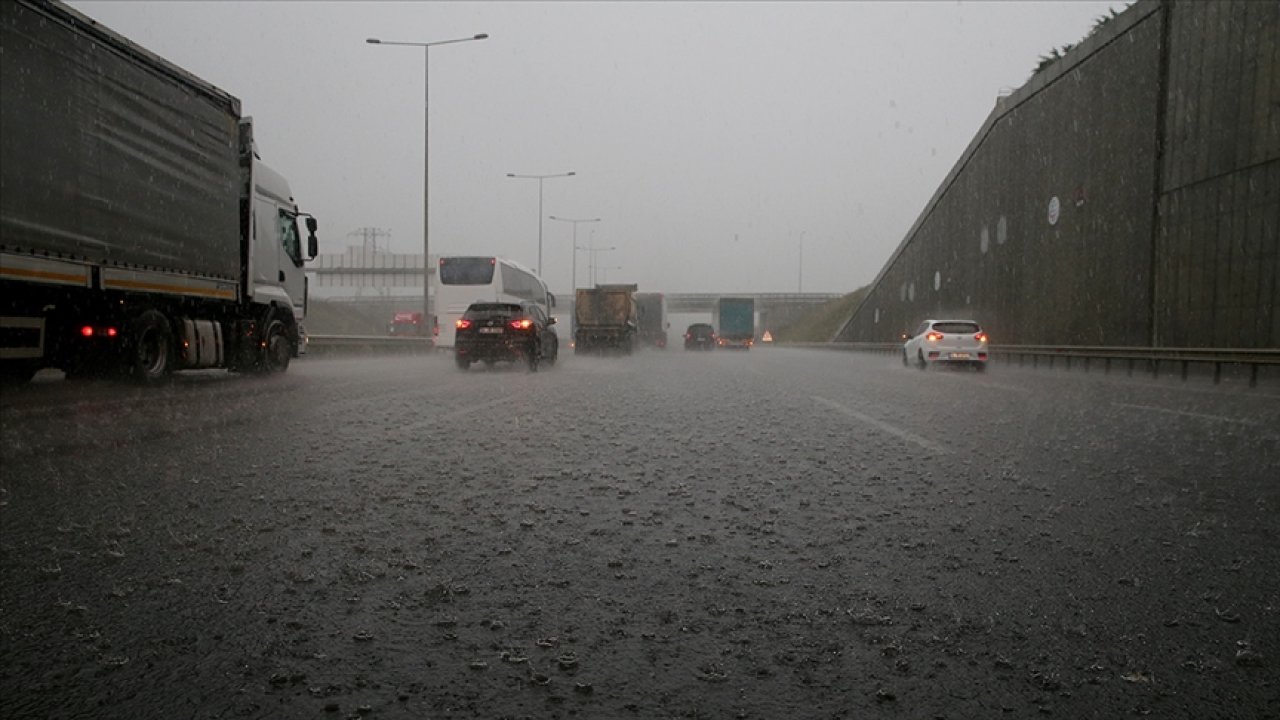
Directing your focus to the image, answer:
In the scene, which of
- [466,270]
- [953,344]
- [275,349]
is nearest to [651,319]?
[466,270]

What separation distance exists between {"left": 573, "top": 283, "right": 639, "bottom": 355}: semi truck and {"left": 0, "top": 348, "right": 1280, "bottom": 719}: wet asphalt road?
3278 cm

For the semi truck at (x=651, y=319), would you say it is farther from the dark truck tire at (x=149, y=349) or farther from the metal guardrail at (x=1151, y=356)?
the dark truck tire at (x=149, y=349)

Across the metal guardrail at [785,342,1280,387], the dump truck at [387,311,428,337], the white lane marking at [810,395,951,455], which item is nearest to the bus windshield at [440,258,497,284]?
the metal guardrail at [785,342,1280,387]

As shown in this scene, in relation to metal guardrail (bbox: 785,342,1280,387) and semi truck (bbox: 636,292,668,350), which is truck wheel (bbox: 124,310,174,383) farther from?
semi truck (bbox: 636,292,668,350)

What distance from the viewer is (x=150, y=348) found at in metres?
14.1

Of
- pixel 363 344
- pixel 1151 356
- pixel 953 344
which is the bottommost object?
pixel 363 344

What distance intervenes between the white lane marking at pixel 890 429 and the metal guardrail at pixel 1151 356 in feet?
34.5

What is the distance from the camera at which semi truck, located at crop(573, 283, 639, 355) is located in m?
40.6

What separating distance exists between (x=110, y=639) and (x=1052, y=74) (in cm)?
3850

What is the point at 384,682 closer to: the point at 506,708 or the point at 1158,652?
the point at 506,708

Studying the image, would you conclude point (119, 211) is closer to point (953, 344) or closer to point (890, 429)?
point (890, 429)

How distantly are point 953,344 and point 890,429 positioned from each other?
1806cm

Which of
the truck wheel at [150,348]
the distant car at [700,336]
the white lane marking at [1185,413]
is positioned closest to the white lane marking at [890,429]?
the white lane marking at [1185,413]

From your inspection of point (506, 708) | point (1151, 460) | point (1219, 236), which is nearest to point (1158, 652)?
point (506, 708)
